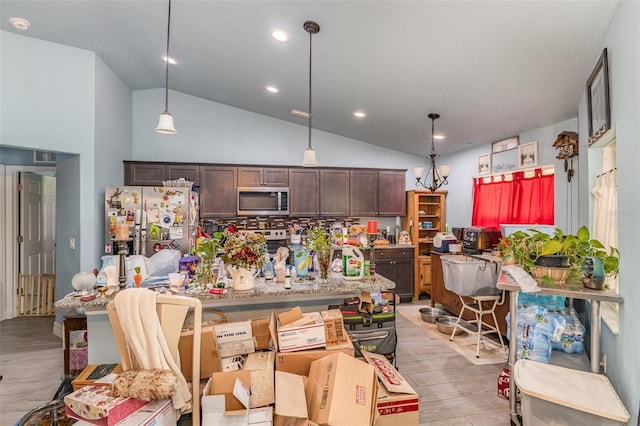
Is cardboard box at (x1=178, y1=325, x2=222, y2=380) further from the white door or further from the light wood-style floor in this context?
the white door

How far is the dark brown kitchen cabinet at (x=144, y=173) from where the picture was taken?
471 centimetres

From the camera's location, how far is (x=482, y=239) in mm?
4441

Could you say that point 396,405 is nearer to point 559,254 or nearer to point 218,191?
point 559,254

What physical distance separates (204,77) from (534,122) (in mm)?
4329

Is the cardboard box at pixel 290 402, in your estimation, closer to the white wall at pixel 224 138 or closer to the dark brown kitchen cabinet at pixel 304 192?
the dark brown kitchen cabinet at pixel 304 192

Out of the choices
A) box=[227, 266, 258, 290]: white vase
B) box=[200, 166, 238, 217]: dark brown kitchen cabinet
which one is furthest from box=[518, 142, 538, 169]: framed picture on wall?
box=[200, 166, 238, 217]: dark brown kitchen cabinet

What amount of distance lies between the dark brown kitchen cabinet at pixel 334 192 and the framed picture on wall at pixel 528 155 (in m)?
2.53

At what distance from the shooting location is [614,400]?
1.54 m

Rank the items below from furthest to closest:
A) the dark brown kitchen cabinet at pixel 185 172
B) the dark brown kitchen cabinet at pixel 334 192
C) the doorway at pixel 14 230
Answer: the dark brown kitchen cabinet at pixel 334 192, the dark brown kitchen cabinet at pixel 185 172, the doorway at pixel 14 230

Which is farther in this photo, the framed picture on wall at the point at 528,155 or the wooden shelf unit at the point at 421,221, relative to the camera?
the wooden shelf unit at the point at 421,221

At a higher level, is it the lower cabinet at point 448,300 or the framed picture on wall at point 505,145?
the framed picture on wall at point 505,145

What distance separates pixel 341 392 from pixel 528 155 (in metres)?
4.06

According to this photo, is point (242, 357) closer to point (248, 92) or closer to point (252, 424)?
point (252, 424)

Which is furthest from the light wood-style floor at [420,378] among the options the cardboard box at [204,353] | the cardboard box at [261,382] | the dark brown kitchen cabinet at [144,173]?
the dark brown kitchen cabinet at [144,173]
